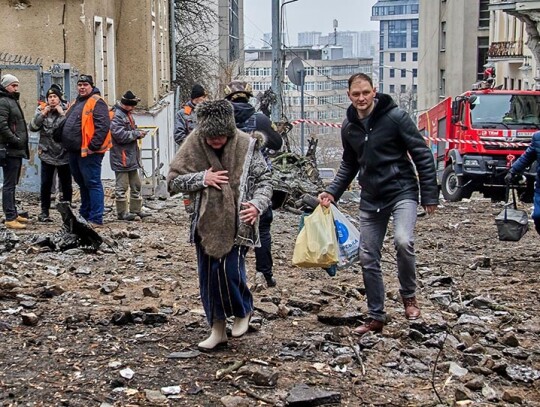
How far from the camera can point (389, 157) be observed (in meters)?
6.60

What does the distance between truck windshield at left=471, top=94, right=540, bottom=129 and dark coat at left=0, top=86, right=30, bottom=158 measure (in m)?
11.0

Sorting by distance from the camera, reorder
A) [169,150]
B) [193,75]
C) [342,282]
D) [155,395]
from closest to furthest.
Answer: [155,395]
[342,282]
[169,150]
[193,75]

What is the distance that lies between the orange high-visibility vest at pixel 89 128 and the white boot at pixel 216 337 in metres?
6.00

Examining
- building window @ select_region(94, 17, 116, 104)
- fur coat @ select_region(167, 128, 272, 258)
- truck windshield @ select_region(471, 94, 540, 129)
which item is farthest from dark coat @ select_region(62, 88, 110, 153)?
building window @ select_region(94, 17, 116, 104)

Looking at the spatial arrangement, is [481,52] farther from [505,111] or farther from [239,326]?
[239,326]

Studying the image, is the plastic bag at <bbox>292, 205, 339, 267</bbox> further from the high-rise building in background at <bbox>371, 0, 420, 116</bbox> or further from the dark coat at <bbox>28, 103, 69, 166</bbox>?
the high-rise building in background at <bbox>371, 0, 420, 116</bbox>

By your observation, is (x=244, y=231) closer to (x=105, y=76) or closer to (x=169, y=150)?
(x=105, y=76)

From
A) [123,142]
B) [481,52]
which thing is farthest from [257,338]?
[481,52]

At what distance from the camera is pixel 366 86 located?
6.55 meters

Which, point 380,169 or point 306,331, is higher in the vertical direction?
point 380,169

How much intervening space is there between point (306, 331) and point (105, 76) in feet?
59.5

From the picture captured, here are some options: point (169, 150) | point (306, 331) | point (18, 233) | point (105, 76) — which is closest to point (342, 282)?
point (306, 331)

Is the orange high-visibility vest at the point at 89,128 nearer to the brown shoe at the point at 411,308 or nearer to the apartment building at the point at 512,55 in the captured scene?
the brown shoe at the point at 411,308

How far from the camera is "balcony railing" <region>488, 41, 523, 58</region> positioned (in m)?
40.3
